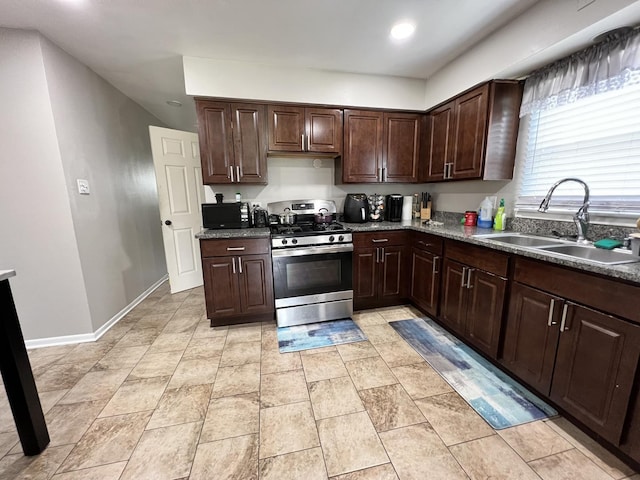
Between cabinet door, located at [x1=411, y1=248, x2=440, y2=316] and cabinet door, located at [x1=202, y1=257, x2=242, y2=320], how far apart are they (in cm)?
178

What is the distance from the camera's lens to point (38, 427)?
129 centimetres

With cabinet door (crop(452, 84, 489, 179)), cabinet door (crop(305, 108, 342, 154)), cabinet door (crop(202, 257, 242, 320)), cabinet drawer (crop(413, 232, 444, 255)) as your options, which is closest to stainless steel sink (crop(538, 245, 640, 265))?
cabinet drawer (crop(413, 232, 444, 255))

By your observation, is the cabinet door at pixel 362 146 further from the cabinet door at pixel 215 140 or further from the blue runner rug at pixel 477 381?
the blue runner rug at pixel 477 381

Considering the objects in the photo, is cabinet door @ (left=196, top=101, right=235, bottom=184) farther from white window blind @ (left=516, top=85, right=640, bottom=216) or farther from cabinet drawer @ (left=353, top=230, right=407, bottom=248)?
white window blind @ (left=516, top=85, right=640, bottom=216)

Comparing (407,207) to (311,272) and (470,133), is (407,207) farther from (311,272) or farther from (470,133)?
(311,272)

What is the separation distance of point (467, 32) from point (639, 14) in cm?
95

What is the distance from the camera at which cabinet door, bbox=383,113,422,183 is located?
2883mm

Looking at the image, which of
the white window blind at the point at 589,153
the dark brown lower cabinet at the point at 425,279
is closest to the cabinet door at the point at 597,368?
the white window blind at the point at 589,153

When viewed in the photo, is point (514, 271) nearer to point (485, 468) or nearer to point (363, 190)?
point (485, 468)

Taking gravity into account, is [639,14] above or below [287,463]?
above

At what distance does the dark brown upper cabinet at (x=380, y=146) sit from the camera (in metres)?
2.80

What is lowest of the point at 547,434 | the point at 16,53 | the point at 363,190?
the point at 547,434

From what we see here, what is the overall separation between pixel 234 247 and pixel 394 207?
71.7 inches

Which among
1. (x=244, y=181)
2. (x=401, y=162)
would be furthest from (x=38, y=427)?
(x=401, y=162)
